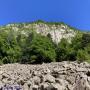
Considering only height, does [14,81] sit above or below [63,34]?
below

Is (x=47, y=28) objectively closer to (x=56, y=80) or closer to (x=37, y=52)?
(x=37, y=52)

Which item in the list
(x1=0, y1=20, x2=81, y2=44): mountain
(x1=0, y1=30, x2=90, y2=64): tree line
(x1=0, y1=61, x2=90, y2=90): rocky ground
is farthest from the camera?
(x1=0, y1=20, x2=81, y2=44): mountain

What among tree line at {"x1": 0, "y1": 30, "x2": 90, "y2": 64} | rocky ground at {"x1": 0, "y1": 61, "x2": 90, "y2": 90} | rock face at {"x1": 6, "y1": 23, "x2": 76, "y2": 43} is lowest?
rocky ground at {"x1": 0, "y1": 61, "x2": 90, "y2": 90}

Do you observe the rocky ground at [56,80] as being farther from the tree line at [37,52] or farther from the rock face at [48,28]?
the rock face at [48,28]

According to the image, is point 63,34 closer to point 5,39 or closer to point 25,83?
point 5,39

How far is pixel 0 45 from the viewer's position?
67.9 metres

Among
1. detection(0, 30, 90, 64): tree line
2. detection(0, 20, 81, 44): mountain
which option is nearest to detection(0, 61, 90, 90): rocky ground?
detection(0, 30, 90, 64): tree line

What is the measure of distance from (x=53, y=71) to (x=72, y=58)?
130 ft

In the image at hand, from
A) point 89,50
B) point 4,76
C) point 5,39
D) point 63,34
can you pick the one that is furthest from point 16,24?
point 4,76

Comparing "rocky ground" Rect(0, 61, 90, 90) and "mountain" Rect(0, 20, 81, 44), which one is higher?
"mountain" Rect(0, 20, 81, 44)

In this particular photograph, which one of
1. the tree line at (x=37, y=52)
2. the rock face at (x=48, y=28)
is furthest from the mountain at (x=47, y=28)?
the tree line at (x=37, y=52)

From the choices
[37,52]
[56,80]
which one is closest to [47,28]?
[37,52]

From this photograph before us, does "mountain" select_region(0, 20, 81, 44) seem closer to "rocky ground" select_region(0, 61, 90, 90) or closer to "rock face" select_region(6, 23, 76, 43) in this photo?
"rock face" select_region(6, 23, 76, 43)

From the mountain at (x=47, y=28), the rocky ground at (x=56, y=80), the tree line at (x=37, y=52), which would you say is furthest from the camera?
the mountain at (x=47, y=28)
